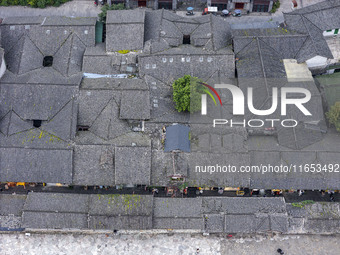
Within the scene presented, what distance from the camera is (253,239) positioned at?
200ft

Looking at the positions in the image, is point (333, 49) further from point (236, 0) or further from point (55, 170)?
point (55, 170)

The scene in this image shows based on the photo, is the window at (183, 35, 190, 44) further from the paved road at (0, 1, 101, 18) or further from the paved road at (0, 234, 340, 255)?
the paved road at (0, 234, 340, 255)

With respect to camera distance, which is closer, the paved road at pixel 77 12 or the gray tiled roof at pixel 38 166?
the gray tiled roof at pixel 38 166

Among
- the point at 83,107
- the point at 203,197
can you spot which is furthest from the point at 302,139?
the point at 83,107

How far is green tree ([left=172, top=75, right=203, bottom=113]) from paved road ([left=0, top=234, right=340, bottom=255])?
1922 cm

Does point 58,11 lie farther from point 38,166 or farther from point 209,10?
point 38,166

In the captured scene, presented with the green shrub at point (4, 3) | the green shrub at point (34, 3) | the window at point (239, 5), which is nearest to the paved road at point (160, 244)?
the window at point (239, 5)

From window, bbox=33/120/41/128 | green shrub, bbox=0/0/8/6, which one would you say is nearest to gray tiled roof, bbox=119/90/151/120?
window, bbox=33/120/41/128

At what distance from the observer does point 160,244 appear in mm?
60594

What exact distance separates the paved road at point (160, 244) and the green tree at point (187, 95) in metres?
19.2

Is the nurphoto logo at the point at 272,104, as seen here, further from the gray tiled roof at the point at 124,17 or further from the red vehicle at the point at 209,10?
the red vehicle at the point at 209,10

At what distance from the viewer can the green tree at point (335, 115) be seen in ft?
217

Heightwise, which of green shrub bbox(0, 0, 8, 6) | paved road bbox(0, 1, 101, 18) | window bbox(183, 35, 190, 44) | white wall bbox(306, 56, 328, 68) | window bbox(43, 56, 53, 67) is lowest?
window bbox(43, 56, 53, 67)

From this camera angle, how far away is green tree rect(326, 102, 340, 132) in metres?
66.0
